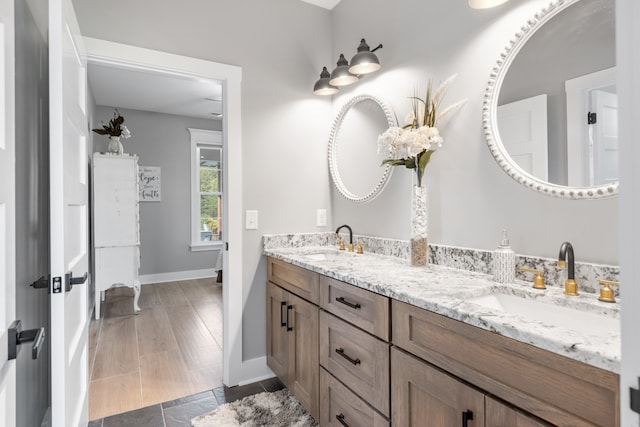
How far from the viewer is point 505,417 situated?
894 mm

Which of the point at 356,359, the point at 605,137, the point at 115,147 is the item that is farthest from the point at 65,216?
the point at 115,147

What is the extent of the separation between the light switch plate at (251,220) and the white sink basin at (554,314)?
5.05 feet

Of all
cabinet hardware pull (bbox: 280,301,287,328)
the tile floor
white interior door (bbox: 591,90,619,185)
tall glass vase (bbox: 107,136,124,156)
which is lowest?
the tile floor

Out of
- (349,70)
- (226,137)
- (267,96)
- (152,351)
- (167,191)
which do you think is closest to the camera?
(349,70)

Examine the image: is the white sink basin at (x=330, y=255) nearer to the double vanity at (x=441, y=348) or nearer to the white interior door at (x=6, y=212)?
the double vanity at (x=441, y=348)

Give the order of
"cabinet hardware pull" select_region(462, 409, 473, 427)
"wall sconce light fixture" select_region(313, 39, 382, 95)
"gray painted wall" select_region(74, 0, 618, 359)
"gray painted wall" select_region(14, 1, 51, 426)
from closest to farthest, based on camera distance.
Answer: "cabinet hardware pull" select_region(462, 409, 473, 427) → "gray painted wall" select_region(14, 1, 51, 426) → "gray painted wall" select_region(74, 0, 618, 359) → "wall sconce light fixture" select_region(313, 39, 382, 95)

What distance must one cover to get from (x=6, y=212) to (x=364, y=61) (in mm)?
1780

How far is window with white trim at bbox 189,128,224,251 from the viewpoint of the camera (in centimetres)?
590

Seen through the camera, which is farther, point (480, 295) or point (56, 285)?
point (480, 295)

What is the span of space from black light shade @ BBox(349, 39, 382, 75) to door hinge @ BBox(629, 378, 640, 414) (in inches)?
75.6

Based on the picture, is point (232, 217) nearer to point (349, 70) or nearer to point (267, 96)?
point (267, 96)

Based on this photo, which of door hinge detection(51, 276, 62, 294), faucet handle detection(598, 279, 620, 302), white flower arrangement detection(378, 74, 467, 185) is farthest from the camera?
white flower arrangement detection(378, 74, 467, 185)

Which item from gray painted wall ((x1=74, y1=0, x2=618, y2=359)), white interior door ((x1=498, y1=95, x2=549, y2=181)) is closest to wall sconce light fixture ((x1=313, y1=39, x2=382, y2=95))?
gray painted wall ((x1=74, y1=0, x2=618, y2=359))

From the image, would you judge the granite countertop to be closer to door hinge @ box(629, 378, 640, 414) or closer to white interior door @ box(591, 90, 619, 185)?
door hinge @ box(629, 378, 640, 414)
